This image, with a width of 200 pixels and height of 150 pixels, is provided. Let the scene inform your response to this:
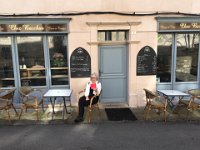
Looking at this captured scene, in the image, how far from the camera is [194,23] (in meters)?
7.33

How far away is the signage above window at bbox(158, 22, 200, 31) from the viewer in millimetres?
7227

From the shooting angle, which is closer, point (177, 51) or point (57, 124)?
point (57, 124)

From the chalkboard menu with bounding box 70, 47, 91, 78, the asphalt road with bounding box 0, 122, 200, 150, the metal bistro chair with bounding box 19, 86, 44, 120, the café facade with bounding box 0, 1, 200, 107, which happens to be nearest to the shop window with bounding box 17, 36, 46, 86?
the café facade with bounding box 0, 1, 200, 107

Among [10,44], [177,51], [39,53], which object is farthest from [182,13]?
[10,44]

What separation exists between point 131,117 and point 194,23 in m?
3.88

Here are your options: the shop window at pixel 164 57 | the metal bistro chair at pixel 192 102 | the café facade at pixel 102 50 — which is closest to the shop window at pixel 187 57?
the café facade at pixel 102 50

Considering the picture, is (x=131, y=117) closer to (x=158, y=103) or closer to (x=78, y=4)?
(x=158, y=103)

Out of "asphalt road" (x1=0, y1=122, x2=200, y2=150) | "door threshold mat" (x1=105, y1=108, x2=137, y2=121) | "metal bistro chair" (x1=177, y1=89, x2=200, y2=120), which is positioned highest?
"metal bistro chair" (x1=177, y1=89, x2=200, y2=120)

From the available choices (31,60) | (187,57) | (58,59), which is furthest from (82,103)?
(187,57)

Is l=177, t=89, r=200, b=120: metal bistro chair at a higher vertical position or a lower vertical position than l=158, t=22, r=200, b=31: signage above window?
lower

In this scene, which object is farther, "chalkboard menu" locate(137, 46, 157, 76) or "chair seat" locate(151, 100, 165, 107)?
"chalkboard menu" locate(137, 46, 157, 76)

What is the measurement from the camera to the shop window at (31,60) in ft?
24.0

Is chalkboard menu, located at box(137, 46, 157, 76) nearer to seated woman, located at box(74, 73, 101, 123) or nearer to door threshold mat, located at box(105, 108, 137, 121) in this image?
door threshold mat, located at box(105, 108, 137, 121)

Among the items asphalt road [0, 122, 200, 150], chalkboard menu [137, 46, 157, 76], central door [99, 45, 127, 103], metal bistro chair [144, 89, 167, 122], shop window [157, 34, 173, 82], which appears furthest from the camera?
shop window [157, 34, 173, 82]
